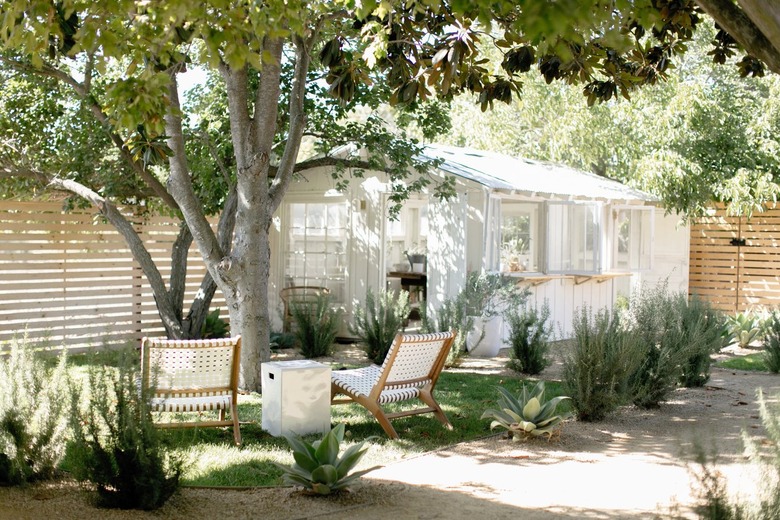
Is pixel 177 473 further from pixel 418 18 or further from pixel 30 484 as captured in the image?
pixel 418 18

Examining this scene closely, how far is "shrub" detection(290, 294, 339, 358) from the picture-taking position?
1192cm

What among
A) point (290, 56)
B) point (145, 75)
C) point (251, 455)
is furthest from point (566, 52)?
point (290, 56)

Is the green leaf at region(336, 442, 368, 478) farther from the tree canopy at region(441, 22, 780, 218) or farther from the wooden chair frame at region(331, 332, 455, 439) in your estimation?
the tree canopy at region(441, 22, 780, 218)

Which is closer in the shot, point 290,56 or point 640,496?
point 640,496

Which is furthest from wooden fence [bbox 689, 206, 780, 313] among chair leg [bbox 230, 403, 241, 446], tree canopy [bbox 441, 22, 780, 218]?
chair leg [bbox 230, 403, 241, 446]

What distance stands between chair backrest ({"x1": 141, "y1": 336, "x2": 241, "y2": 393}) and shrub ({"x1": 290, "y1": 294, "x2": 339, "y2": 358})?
5214 millimetres

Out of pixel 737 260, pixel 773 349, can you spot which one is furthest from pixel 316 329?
pixel 737 260

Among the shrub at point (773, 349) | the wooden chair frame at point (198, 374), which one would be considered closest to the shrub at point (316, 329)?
the wooden chair frame at point (198, 374)

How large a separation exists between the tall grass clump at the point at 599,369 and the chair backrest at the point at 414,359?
1221 millimetres

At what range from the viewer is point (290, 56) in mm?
11750

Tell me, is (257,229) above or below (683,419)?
above

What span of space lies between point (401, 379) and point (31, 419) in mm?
2957

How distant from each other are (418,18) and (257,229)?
2950 millimetres

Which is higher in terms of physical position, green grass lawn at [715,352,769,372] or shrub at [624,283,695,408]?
shrub at [624,283,695,408]
